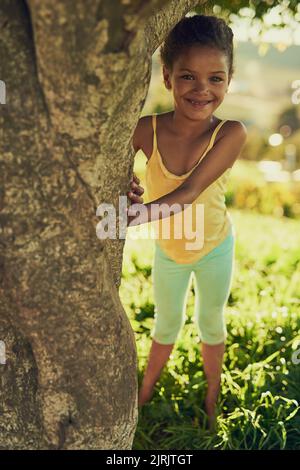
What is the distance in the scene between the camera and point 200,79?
262cm

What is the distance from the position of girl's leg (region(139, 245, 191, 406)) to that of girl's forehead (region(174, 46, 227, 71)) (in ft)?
3.15

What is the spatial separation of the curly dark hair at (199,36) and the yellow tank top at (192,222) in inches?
13.5

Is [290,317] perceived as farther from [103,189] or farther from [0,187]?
[0,187]

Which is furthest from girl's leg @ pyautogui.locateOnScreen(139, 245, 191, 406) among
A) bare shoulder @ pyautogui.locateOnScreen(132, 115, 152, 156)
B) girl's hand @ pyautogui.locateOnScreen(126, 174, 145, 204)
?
girl's hand @ pyautogui.locateOnScreen(126, 174, 145, 204)

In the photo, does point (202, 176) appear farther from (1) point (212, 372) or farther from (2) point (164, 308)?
(1) point (212, 372)

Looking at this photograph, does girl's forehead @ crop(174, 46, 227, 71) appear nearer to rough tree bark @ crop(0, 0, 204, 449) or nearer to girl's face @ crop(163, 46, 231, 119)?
girl's face @ crop(163, 46, 231, 119)

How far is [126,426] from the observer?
7.59 ft

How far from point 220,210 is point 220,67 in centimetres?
72

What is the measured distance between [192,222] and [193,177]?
1.71ft

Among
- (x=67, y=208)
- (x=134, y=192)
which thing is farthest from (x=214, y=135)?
(x=67, y=208)

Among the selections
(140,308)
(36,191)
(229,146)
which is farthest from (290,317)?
(36,191)

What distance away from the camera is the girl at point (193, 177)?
260 cm

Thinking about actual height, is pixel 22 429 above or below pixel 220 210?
below
